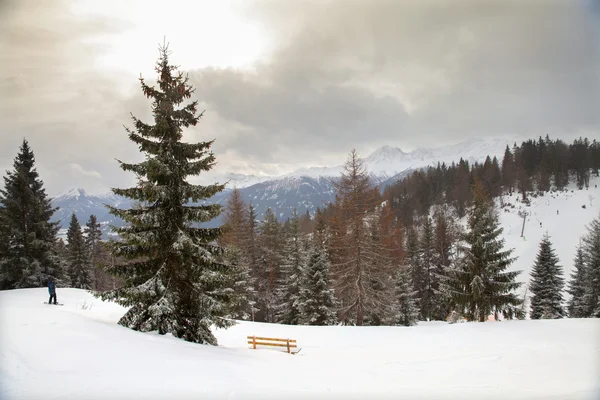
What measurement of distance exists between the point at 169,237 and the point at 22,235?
23198mm

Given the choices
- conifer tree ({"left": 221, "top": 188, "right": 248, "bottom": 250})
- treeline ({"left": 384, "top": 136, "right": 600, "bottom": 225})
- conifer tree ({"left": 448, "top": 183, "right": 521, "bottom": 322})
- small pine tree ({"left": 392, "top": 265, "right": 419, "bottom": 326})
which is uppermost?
treeline ({"left": 384, "top": 136, "right": 600, "bottom": 225})

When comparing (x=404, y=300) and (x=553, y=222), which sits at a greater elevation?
(x=553, y=222)

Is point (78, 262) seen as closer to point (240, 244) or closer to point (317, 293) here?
point (240, 244)

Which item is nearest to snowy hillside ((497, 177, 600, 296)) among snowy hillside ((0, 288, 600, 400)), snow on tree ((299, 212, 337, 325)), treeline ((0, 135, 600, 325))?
treeline ((0, 135, 600, 325))

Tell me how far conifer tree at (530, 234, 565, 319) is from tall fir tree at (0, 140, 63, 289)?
47929 millimetres

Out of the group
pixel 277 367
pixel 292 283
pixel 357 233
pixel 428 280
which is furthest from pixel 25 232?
pixel 428 280

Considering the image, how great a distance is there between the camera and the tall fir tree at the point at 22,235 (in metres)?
24.1

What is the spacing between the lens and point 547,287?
1147 inches

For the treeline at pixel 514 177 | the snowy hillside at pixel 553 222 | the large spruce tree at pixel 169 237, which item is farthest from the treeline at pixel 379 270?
the treeline at pixel 514 177

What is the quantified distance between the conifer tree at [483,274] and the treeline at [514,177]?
58213mm

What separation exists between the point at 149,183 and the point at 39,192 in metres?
25.1

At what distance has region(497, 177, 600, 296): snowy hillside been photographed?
56.9 meters

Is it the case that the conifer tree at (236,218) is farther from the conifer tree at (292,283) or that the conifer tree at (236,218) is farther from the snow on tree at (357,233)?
the snow on tree at (357,233)

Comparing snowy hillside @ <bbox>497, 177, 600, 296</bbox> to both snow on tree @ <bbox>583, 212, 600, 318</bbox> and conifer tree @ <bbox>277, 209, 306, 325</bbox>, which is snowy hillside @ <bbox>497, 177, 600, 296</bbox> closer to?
snow on tree @ <bbox>583, 212, 600, 318</bbox>
